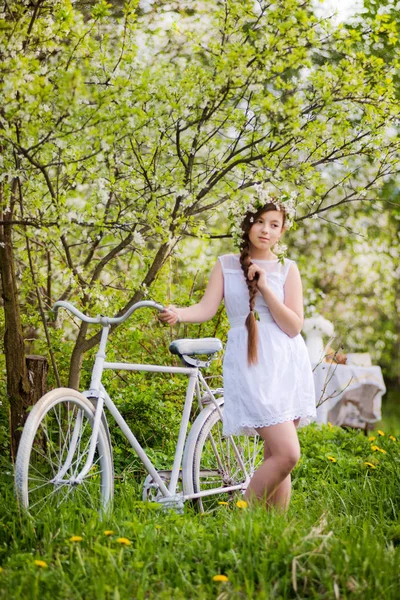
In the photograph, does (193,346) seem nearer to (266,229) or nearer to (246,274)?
(246,274)

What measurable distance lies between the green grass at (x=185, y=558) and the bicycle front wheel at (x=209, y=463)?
0.31 meters

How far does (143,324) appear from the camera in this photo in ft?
18.2

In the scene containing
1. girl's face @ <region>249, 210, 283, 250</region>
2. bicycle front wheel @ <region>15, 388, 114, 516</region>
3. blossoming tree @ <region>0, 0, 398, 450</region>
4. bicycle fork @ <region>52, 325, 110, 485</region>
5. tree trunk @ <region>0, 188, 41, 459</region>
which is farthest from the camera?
tree trunk @ <region>0, 188, 41, 459</region>

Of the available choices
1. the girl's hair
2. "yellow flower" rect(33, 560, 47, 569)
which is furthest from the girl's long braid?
"yellow flower" rect(33, 560, 47, 569)

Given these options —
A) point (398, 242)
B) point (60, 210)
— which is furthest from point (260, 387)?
point (398, 242)

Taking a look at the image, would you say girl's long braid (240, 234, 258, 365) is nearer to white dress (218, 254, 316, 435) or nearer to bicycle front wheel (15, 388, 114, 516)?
white dress (218, 254, 316, 435)

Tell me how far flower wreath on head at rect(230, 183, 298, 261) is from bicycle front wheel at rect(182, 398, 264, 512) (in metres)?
0.81

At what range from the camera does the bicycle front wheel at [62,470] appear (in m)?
2.82

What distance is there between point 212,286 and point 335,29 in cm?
154

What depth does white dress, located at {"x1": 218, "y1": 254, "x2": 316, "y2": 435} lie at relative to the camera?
3.29 metres

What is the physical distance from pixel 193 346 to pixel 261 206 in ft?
2.27

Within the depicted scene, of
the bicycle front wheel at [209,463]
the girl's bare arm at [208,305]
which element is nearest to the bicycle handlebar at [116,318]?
the girl's bare arm at [208,305]

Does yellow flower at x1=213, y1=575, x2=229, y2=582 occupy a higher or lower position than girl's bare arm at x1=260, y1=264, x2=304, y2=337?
lower

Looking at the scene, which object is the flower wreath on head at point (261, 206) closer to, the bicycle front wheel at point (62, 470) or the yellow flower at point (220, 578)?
the bicycle front wheel at point (62, 470)
